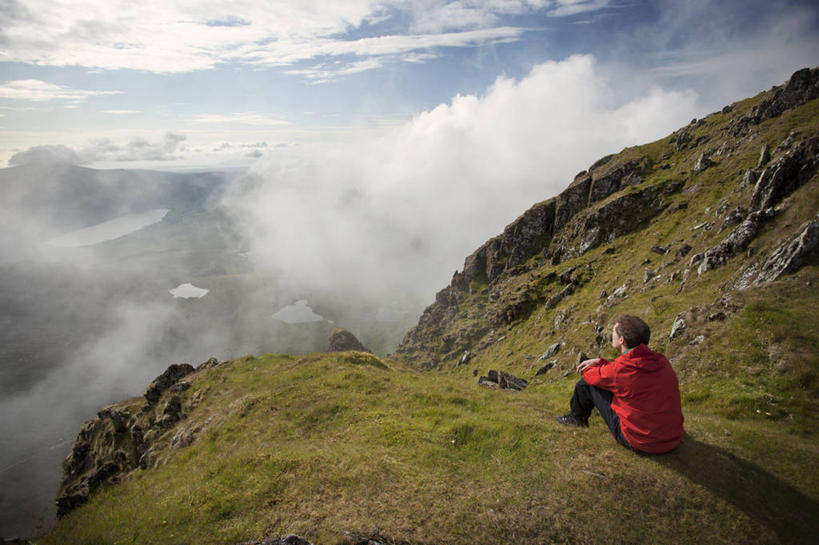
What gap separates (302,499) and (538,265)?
468 ft

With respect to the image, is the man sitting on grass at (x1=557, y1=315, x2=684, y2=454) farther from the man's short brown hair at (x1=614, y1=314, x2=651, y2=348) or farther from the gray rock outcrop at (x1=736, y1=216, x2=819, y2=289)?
the gray rock outcrop at (x1=736, y1=216, x2=819, y2=289)

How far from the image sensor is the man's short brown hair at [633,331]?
457 inches

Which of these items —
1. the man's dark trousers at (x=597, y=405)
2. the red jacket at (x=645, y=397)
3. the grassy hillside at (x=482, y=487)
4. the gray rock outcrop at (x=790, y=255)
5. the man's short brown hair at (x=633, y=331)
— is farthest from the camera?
the gray rock outcrop at (x=790, y=255)

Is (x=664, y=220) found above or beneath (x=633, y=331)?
beneath

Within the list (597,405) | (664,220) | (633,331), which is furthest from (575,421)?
(664,220)

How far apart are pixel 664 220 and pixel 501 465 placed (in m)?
98.2

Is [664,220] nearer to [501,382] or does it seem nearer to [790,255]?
[790,255]

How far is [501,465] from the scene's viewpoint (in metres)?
14.0

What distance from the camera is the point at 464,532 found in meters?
10.8

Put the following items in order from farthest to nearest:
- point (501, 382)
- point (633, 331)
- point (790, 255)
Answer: point (501, 382) → point (790, 255) → point (633, 331)

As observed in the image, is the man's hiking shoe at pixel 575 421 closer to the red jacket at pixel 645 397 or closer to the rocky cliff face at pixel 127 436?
the red jacket at pixel 645 397

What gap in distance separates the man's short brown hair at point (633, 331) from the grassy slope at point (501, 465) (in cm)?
449

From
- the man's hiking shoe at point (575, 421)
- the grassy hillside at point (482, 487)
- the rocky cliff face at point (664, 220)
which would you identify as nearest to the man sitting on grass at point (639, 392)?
the grassy hillside at point (482, 487)

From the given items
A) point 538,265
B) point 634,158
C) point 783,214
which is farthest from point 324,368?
point 634,158
